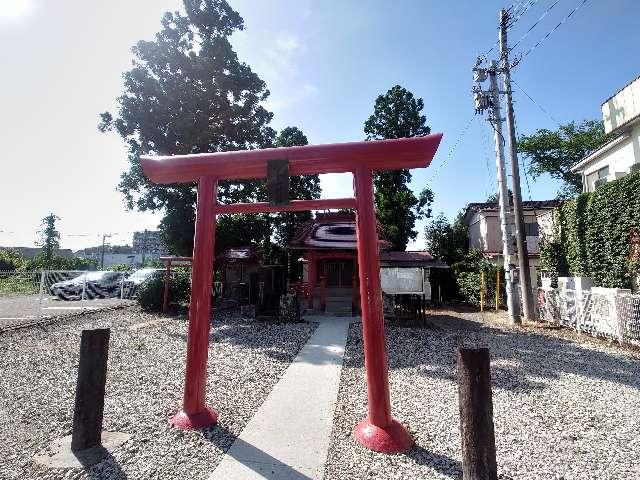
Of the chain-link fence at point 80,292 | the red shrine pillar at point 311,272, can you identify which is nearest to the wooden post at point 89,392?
the red shrine pillar at point 311,272

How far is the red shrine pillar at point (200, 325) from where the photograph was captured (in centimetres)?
407

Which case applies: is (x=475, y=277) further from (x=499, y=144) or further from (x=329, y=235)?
(x=329, y=235)

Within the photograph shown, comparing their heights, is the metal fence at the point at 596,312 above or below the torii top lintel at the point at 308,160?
below

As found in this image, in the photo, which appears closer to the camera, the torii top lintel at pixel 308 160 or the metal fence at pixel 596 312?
the torii top lintel at pixel 308 160

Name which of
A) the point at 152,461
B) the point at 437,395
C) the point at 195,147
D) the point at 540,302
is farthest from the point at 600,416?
the point at 195,147

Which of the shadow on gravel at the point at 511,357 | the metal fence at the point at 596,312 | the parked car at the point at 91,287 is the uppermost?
the parked car at the point at 91,287

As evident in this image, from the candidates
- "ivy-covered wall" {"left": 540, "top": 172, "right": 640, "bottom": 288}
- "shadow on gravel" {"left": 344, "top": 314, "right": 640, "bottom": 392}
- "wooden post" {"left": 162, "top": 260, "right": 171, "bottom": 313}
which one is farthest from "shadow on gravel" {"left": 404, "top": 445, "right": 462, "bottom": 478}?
"wooden post" {"left": 162, "top": 260, "right": 171, "bottom": 313}

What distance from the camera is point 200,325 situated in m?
4.15

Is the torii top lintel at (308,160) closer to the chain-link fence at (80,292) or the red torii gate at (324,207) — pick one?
the red torii gate at (324,207)

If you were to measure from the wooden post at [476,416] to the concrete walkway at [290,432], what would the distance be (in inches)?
51.6

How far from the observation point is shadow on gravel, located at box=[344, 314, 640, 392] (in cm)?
612

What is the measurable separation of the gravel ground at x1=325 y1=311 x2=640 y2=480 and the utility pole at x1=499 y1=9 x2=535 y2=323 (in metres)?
3.42

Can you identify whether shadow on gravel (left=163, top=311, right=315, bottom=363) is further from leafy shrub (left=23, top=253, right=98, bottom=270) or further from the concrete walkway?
leafy shrub (left=23, top=253, right=98, bottom=270)

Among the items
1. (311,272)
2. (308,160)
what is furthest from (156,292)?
(308,160)
